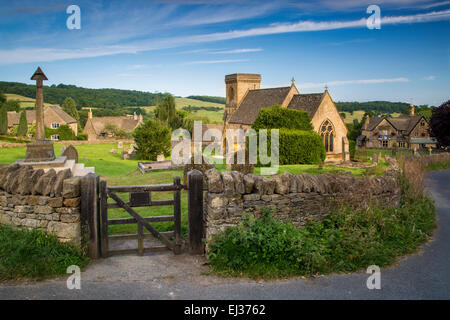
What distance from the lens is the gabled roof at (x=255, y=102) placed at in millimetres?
46031

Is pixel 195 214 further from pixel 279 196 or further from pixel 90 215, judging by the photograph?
pixel 90 215

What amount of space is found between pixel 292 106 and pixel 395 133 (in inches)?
1897

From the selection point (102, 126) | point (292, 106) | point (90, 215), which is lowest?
point (90, 215)

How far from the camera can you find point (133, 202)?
7.88 meters

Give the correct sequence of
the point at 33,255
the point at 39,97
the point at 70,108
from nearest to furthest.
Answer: the point at 33,255 → the point at 39,97 → the point at 70,108

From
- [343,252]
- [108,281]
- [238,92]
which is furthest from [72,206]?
[238,92]

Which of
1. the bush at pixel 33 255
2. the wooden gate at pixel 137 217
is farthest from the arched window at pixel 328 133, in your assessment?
the bush at pixel 33 255

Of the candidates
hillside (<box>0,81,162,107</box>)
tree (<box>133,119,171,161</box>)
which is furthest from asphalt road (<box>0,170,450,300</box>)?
hillside (<box>0,81,162,107</box>)

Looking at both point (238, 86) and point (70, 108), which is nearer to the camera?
point (238, 86)

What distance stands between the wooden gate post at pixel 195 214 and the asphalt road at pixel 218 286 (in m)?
0.76

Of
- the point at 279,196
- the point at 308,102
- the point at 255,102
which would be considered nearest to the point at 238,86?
the point at 255,102

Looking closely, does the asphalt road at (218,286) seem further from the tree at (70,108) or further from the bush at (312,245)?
the tree at (70,108)

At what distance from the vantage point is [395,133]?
265ft
